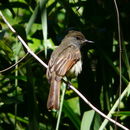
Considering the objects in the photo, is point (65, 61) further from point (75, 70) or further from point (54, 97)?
point (54, 97)

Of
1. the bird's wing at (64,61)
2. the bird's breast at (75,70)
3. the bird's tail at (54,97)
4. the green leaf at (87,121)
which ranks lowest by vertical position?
the green leaf at (87,121)

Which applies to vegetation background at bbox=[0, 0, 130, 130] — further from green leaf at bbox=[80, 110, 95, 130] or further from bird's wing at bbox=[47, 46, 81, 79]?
green leaf at bbox=[80, 110, 95, 130]

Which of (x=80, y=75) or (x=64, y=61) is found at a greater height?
(x=64, y=61)

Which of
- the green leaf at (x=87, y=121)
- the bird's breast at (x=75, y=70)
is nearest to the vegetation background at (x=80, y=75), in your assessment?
the bird's breast at (x=75, y=70)

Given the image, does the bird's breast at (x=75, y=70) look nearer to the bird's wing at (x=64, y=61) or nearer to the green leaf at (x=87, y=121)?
the bird's wing at (x=64, y=61)

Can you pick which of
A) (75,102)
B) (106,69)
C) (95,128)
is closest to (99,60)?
(106,69)

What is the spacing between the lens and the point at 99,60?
16.3ft

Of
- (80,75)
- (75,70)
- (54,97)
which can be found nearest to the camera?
(54,97)

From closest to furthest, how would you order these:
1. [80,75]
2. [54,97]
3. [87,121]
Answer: [87,121] → [54,97] → [80,75]

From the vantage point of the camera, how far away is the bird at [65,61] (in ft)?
15.2

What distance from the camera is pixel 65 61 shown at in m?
5.06

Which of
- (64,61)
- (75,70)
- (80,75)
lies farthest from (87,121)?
(64,61)

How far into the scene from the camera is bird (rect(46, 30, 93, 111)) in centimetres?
463

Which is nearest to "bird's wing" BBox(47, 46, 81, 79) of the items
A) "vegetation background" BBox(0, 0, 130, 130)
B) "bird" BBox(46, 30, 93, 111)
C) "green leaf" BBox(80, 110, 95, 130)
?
"bird" BBox(46, 30, 93, 111)
